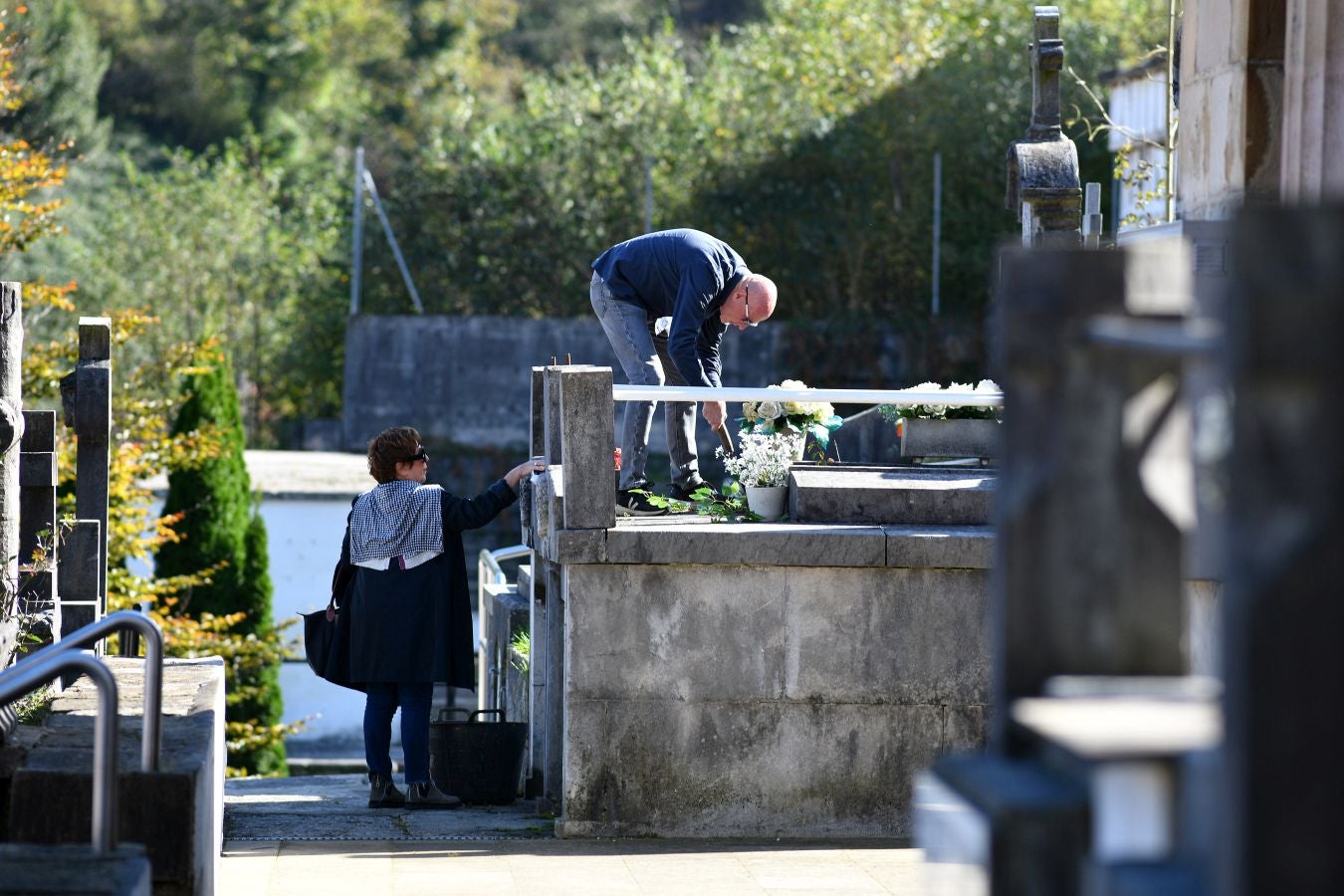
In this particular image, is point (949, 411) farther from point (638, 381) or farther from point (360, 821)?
point (360, 821)

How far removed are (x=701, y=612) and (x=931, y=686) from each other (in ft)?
3.24

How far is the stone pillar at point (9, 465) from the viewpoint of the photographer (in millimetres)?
6445

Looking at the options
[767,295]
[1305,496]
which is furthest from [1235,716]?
[767,295]

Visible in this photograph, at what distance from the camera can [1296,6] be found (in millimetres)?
6473

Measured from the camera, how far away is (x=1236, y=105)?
6.69 metres

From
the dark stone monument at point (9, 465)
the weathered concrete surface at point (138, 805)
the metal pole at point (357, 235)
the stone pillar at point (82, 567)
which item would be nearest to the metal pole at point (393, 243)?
the metal pole at point (357, 235)

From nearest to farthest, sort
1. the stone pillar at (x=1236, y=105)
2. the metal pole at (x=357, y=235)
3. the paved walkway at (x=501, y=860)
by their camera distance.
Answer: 1. the paved walkway at (x=501, y=860)
2. the stone pillar at (x=1236, y=105)
3. the metal pole at (x=357, y=235)

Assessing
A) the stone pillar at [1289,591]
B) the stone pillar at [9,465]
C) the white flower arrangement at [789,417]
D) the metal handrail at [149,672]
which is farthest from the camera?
the white flower arrangement at [789,417]

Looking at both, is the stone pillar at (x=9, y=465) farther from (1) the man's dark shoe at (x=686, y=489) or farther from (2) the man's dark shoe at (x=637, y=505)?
(1) the man's dark shoe at (x=686, y=489)

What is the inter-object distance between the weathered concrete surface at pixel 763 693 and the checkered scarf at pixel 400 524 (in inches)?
36.7

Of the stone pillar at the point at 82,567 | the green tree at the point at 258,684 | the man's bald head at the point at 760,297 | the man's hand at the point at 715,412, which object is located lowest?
the green tree at the point at 258,684

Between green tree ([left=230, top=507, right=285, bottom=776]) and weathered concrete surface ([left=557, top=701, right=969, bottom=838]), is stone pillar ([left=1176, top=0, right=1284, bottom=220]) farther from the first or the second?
green tree ([left=230, top=507, right=285, bottom=776])

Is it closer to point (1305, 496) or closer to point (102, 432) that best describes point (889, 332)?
point (102, 432)

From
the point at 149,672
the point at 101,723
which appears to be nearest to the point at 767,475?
the point at 149,672
